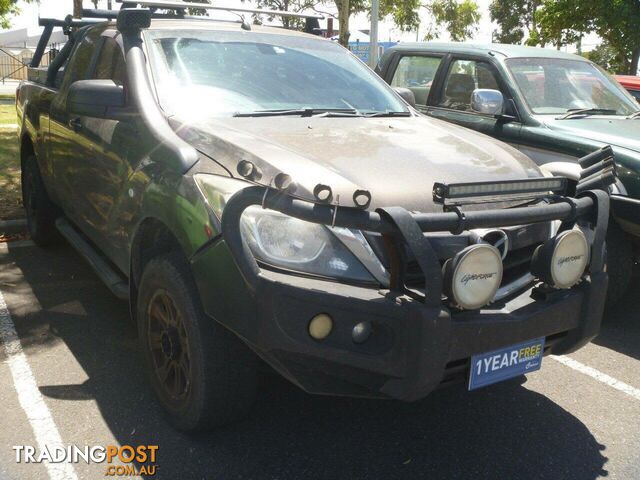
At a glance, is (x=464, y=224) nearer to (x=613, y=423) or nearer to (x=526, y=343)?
(x=526, y=343)

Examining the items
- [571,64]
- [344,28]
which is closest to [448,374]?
[571,64]

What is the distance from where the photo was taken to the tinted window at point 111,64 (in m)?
3.92

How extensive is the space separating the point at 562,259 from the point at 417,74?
4.46m

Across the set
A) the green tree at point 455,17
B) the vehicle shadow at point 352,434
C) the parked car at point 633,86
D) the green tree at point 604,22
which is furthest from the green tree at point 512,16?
the vehicle shadow at point 352,434

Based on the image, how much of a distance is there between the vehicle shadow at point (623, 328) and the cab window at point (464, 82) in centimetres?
206

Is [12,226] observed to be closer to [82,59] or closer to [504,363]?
[82,59]

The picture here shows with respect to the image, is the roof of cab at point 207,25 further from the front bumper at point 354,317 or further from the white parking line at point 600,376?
the white parking line at point 600,376

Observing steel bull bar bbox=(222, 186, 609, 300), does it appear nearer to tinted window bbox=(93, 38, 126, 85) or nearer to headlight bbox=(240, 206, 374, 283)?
headlight bbox=(240, 206, 374, 283)

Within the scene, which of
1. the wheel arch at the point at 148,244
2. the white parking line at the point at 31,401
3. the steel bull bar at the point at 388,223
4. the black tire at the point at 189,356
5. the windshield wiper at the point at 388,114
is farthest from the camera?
the windshield wiper at the point at 388,114

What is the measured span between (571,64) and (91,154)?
4.26 metres

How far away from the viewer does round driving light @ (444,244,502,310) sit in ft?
8.20

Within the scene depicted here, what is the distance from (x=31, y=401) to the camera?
139 inches

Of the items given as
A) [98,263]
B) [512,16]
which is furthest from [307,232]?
[512,16]

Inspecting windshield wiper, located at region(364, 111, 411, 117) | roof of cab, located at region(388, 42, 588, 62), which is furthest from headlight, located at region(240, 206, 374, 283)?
roof of cab, located at region(388, 42, 588, 62)
